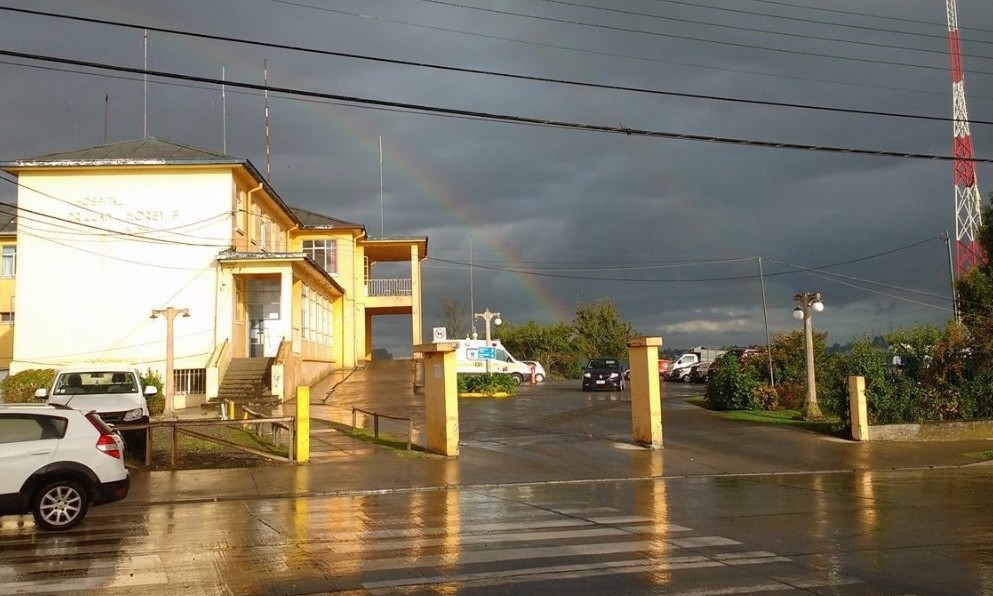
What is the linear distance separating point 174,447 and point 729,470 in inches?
419

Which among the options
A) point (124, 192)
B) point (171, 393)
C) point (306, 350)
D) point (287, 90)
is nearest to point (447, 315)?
point (306, 350)

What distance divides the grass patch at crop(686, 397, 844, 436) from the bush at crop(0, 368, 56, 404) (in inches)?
855

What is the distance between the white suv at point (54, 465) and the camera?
1054cm

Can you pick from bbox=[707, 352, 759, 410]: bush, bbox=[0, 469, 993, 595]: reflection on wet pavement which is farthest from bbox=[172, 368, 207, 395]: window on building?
bbox=[0, 469, 993, 595]: reflection on wet pavement

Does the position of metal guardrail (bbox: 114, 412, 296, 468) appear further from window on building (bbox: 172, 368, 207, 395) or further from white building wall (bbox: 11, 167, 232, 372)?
white building wall (bbox: 11, 167, 232, 372)

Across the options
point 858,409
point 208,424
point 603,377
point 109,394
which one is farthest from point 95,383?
point 603,377

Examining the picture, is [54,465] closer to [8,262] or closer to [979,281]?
[8,262]

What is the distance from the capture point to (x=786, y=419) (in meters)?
26.4

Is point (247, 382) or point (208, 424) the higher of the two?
point (247, 382)

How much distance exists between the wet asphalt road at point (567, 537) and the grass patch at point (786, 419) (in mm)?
5819

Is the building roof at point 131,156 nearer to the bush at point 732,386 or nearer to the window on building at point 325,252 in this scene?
the window on building at point 325,252

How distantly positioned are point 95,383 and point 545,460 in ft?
35.7

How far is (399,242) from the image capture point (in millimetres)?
52188

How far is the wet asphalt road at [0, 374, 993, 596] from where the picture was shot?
25.4 ft
